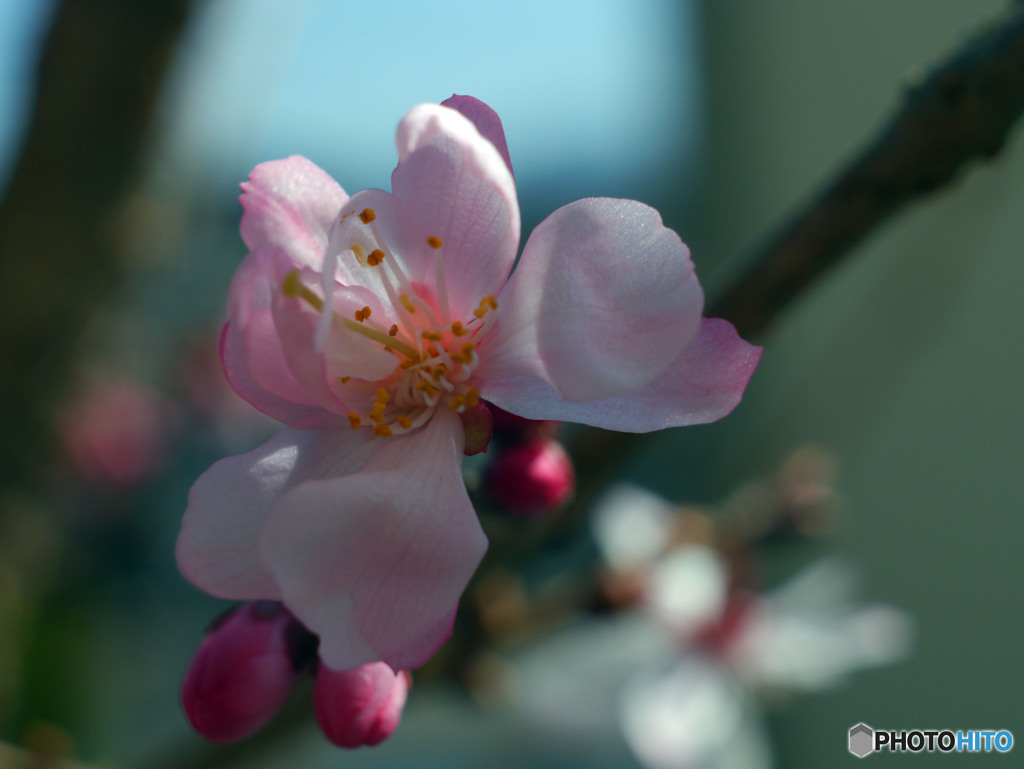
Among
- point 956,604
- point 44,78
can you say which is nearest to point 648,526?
point 44,78

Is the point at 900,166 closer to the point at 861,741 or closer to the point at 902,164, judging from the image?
the point at 902,164

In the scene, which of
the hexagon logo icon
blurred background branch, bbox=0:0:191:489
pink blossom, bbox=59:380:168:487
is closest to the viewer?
the hexagon logo icon

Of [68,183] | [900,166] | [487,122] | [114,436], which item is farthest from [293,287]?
[114,436]

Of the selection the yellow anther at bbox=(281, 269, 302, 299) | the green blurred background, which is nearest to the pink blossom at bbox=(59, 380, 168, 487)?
the green blurred background

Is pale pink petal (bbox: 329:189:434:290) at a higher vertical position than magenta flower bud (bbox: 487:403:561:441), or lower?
higher

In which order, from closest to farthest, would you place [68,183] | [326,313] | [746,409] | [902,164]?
[326,313]
[902,164]
[68,183]
[746,409]

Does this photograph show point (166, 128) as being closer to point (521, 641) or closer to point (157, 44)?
point (157, 44)

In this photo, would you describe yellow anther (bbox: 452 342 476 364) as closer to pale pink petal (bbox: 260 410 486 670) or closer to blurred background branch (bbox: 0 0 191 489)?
pale pink petal (bbox: 260 410 486 670)
